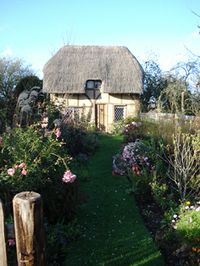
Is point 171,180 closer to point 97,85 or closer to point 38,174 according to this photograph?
point 38,174

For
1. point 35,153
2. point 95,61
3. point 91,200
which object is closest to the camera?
point 35,153

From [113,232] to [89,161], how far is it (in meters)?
5.29

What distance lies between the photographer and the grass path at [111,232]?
463 cm

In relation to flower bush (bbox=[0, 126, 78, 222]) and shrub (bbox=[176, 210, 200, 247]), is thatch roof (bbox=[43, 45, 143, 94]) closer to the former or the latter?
flower bush (bbox=[0, 126, 78, 222])

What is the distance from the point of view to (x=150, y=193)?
7.24 meters

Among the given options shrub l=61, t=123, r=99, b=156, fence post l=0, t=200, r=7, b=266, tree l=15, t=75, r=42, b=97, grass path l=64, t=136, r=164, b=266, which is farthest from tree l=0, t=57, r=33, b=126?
fence post l=0, t=200, r=7, b=266

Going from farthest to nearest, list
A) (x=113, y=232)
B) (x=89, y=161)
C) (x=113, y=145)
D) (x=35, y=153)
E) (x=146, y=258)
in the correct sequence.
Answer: (x=113, y=145)
(x=89, y=161)
(x=113, y=232)
(x=35, y=153)
(x=146, y=258)

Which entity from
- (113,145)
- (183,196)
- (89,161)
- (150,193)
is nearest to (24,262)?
(183,196)

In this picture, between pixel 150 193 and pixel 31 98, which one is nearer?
pixel 150 193

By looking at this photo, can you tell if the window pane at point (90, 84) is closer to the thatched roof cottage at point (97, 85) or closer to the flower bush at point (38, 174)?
the thatched roof cottage at point (97, 85)

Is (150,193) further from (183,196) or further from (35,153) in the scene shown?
(35,153)

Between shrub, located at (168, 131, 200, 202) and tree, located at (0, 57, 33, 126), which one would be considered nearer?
shrub, located at (168, 131, 200, 202)

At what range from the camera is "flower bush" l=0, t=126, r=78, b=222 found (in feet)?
15.2

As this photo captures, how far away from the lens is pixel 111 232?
216 inches
